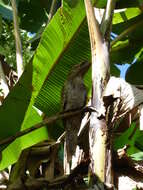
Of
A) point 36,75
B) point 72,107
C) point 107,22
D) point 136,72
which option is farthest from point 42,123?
point 136,72

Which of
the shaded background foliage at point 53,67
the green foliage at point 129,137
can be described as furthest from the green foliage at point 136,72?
the green foliage at point 129,137

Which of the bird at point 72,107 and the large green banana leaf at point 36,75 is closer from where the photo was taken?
the bird at point 72,107

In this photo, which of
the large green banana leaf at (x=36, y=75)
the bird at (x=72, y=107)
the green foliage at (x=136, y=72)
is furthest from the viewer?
the green foliage at (x=136, y=72)

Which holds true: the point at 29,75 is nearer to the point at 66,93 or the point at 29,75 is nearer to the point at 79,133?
the point at 66,93

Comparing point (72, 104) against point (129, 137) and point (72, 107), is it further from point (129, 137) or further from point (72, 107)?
point (129, 137)

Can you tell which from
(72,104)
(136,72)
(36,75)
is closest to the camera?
(72,104)

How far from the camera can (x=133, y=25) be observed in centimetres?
172

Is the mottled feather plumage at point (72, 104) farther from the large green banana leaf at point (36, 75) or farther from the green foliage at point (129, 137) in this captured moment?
the green foliage at point (129, 137)

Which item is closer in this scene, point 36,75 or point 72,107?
point 72,107

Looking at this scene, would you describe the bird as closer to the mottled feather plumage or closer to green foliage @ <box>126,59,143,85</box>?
the mottled feather plumage

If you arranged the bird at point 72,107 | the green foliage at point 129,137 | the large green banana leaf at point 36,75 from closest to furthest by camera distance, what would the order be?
the bird at point 72,107
the large green banana leaf at point 36,75
the green foliage at point 129,137

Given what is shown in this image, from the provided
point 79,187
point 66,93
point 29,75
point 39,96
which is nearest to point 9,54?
point 39,96

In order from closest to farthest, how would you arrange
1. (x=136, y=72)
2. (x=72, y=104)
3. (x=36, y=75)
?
(x=72, y=104) < (x=36, y=75) < (x=136, y=72)

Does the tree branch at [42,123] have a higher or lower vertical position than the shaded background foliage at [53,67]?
lower
